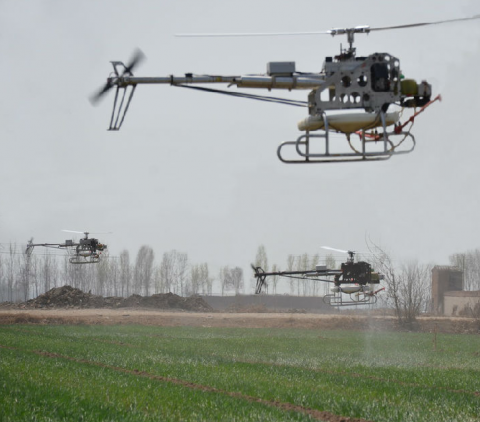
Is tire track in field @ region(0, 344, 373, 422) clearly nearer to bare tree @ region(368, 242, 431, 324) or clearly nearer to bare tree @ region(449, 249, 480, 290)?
bare tree @ region(368, 242, 431, 324)

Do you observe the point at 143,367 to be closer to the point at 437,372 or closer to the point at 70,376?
the point at 70,376

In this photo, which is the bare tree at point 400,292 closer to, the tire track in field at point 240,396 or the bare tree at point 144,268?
the tire track in field at point 240,396

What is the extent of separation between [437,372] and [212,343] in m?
13.8

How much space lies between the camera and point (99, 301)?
263ft

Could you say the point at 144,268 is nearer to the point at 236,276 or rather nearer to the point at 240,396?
the point at 236,276

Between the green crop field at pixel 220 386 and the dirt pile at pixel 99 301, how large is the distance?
52915 millimetres

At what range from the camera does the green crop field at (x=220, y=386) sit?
12.1 m

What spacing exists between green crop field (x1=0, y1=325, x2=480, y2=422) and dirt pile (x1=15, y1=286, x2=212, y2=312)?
5292cm

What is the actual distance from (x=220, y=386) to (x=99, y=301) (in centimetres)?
6668

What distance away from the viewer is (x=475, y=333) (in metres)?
53.8

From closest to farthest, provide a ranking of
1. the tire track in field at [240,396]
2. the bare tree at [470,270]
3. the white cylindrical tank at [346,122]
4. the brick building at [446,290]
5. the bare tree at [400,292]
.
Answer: the tire track in field at [240,396] < the white cylindrical tank at [346,122] < the bare tree at [400,292] < the brick building at [446,290] < the bare tree at [470,270]

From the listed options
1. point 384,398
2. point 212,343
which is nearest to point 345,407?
point 384,398

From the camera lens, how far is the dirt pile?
78.3 m

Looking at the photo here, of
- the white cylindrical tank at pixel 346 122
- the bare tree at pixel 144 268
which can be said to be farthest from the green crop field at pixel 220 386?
the bare tree at pixel 144 268
